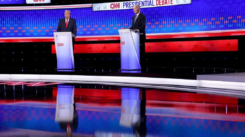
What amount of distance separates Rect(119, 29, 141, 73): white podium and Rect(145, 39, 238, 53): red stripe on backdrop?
7.56 ft

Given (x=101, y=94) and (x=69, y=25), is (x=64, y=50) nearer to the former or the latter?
(x=69, y=25)

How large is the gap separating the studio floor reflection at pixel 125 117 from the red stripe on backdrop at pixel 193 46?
3.91 metres

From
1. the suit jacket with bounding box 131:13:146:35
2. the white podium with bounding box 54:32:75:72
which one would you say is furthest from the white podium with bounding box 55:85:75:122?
the white podium with bounding box 54:32:75:72

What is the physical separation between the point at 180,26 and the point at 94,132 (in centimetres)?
616

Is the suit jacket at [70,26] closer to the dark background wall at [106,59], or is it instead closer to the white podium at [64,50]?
the white podium at [64,50]

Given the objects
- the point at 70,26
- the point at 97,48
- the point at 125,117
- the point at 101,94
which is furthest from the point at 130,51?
the point at 125,117

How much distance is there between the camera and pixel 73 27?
611 centimetres

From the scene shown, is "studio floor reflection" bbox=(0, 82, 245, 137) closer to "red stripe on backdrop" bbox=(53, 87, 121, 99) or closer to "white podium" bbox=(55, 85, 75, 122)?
"white podium" bbox=(55, 85, 75, 122)

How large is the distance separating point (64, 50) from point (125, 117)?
3.98m

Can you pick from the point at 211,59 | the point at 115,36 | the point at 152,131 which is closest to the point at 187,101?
the point at 152,131

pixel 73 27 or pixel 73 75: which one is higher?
pixel 73 27

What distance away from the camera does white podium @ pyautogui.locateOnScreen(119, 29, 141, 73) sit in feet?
18.1

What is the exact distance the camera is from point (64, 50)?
20.1 ft

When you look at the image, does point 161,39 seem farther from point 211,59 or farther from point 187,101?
point 187,101
